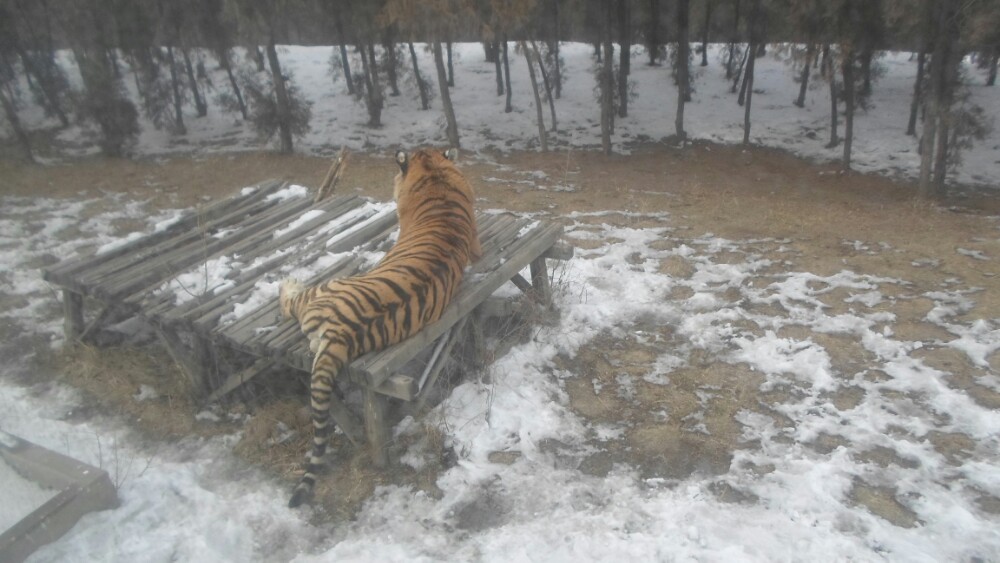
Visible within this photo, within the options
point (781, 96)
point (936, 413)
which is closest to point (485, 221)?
point (936, 413)

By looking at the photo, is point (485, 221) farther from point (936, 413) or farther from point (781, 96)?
point (781, 96)

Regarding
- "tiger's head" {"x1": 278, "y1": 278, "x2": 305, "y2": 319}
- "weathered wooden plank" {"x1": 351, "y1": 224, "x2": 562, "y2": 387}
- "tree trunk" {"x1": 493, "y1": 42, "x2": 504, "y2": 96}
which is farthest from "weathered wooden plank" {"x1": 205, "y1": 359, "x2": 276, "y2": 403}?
"tree trunk" {"x1": 493, "y1": 42, "x2": 504, "y2": 96}

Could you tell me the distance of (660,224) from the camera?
30.0 feet

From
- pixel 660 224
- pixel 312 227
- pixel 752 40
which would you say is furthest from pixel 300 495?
pixel 752 40

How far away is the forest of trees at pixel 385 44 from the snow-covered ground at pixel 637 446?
8.28 metres

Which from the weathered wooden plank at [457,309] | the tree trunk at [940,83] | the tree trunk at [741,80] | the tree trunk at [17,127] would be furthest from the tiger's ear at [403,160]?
the tree trunk at [741,80]

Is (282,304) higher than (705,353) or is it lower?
higher

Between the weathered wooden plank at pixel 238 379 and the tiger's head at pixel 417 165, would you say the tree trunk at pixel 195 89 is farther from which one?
the weathered wooden plank at pixel 238 379

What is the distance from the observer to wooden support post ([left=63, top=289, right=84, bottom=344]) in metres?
5.39

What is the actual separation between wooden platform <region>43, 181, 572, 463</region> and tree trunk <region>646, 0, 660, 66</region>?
18.3 m

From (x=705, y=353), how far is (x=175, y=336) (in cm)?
420

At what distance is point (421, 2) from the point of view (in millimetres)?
14992

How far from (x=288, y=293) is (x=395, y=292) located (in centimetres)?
103

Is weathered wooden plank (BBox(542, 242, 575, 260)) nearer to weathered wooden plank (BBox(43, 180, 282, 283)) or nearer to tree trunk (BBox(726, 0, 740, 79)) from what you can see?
weathered wooden plank (BBox(43, 180, 282, 283))
